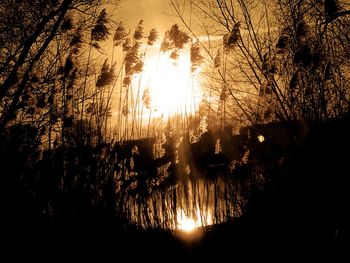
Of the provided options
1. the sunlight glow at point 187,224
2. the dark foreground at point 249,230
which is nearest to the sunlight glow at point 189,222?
the sunlight glow at point 187,224

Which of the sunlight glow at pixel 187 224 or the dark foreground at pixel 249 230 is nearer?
the dark foreground at pixel 249 230

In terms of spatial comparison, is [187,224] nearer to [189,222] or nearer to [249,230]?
[189,222]

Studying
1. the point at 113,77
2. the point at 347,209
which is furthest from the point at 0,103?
the point at 347,209

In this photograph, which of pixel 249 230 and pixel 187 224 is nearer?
pixel 249 230

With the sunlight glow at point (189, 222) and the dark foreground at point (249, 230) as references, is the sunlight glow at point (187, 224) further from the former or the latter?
the dark foreground at point (249, 230)

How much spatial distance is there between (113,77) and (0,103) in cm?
345

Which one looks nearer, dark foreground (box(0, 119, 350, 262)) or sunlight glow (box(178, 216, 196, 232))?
dark foreground (box(0, 119, 350, 262))

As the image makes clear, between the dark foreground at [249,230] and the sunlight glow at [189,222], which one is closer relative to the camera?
the dark foreground at [249,230]

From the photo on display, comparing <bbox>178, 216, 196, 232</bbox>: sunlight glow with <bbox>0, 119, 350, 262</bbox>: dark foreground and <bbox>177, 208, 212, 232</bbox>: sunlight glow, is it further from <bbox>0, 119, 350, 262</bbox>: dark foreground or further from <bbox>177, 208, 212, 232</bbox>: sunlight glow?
<bbox>0, 119, 350, 262</bbox>: dark foreground

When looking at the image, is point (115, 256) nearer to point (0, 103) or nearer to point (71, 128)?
point (71, 128)

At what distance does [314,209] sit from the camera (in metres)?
4.13

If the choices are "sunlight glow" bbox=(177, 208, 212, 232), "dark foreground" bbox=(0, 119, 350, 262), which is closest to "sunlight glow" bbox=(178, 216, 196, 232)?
"sunlight glow" bbox=(177, 208, 212, 232)

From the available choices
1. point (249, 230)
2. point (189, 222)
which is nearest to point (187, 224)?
point (189, 222)

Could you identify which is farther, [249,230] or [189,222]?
[189,222]
